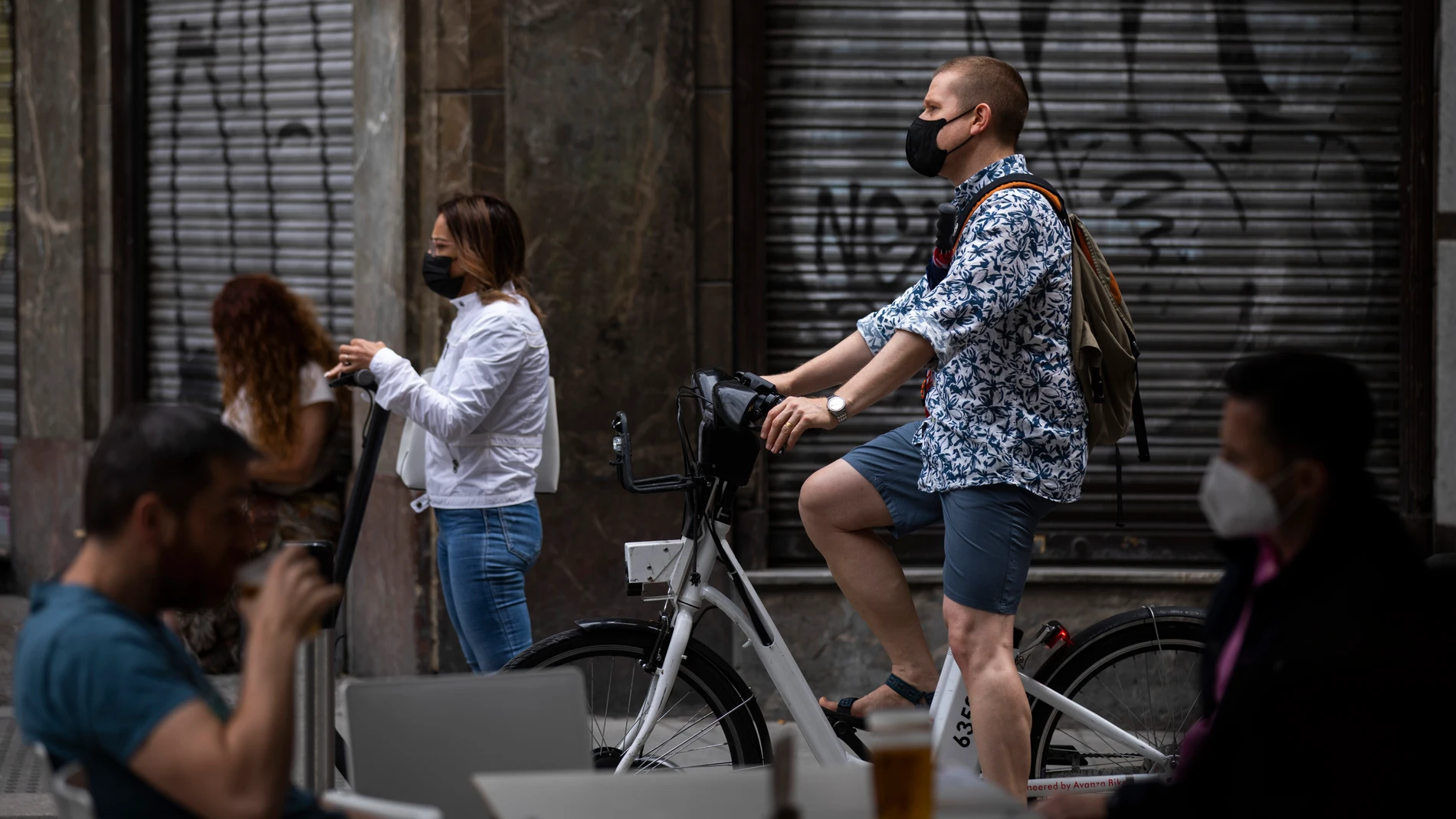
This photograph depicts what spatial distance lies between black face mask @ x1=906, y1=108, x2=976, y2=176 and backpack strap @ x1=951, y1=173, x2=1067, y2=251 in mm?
154

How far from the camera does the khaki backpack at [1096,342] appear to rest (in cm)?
366

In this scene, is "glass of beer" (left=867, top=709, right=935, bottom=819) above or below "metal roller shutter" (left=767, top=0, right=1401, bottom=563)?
below

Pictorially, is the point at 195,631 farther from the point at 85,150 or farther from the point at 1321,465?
the point at 1321,465

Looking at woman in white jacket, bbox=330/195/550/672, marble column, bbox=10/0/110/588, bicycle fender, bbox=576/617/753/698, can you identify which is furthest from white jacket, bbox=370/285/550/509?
marble column, bbox=10/0/110/588

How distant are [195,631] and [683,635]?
9.72 feet

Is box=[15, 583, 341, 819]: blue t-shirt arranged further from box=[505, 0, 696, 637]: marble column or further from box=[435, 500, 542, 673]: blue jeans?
box=[505, 0, 696, 637]: marble column

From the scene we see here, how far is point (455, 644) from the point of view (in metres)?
6.21

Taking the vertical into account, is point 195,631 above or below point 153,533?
below

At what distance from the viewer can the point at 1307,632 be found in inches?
76.8

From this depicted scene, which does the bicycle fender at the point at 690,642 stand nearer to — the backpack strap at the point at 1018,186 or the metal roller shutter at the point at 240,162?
the backpack strap at the point at 1018,186

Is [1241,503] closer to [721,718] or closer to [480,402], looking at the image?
[721,718]

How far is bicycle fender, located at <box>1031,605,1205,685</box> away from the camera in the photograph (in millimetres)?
4023

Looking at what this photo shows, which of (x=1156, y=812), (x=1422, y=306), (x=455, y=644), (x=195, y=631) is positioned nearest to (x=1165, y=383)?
(x=1422, y=306)

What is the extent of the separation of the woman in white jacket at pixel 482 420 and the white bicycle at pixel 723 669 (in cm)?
57
